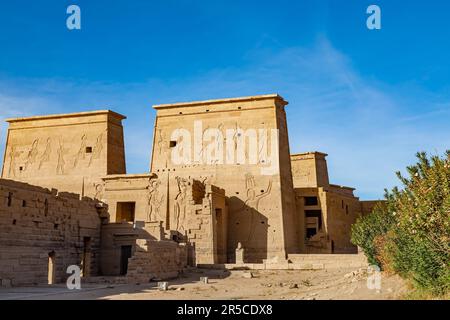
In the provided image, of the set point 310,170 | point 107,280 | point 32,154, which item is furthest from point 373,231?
point 32,154

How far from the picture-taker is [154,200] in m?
29.0

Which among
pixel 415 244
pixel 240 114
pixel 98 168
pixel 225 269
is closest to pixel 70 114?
pixel 98 168

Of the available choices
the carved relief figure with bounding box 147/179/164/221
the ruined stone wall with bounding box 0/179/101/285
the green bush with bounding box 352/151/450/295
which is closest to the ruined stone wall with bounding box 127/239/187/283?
the ruined stone wall with bounding box 0/179/101/285

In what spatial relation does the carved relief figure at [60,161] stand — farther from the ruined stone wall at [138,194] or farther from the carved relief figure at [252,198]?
the carved relief figure at [252,198]

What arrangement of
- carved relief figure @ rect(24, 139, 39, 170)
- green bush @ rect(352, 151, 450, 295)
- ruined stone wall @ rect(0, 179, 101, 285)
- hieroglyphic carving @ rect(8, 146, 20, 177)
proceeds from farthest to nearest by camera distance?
hieroglyphic carving @ rect(8, 146, 20, 177) → carved relief figure @ rect(24, 139, 39, 170) → ruined stone wall @ rect(0, 179, 101, 285) → green bush @ rect(352, 151, 450, 295)

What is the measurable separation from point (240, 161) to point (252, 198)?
2.23 m

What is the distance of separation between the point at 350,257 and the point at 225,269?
560 centimetres

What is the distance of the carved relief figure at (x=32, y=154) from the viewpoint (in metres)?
34.0

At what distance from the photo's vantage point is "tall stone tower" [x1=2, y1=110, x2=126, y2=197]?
3256 cm

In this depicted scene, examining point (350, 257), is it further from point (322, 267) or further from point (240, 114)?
point (240, 114)

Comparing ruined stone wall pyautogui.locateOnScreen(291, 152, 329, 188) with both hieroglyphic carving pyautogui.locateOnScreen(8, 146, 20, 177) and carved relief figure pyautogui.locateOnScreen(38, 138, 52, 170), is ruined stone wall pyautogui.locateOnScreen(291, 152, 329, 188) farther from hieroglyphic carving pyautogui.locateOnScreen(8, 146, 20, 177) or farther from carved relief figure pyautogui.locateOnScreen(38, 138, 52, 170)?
hieroglyphic carving pyautogui.locateOnScreen(8, 146, 20, 177)

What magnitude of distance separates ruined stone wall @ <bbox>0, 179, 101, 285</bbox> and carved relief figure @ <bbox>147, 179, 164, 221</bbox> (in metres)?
6.64

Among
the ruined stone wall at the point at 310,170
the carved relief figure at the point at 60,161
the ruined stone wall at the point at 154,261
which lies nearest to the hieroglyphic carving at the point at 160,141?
the carved relief figure at the point at 60,161

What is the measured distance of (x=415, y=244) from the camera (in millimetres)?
11891
